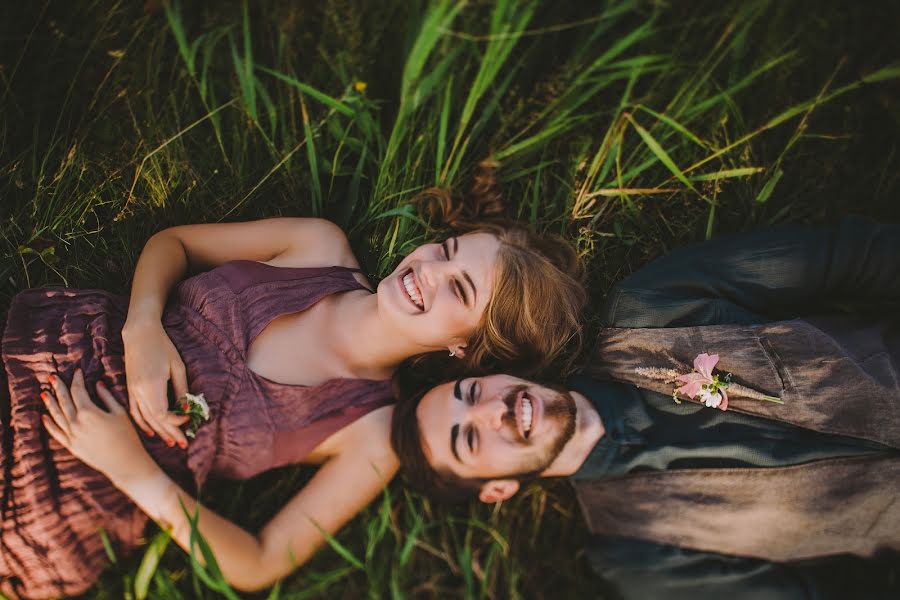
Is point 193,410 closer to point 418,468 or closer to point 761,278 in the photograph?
point 418,468

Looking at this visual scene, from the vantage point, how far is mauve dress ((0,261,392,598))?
2398 mm

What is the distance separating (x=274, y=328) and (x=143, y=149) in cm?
126

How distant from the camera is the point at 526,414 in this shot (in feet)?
8.29

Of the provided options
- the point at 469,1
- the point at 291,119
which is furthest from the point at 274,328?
the point at 469,1

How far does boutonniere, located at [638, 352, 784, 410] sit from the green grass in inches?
32.6

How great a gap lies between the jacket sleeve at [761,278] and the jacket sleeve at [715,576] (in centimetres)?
100

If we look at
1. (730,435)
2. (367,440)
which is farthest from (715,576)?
(367,440)

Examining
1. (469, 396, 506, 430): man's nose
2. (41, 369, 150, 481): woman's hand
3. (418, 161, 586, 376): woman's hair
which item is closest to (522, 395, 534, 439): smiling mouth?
(469, 396, 506, 430): man's nose

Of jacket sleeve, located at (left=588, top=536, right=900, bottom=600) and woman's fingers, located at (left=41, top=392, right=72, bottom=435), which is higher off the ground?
woman's fingers, located at (left=41, top=392, right=72, bottom=435)

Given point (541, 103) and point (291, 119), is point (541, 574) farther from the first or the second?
point (291, 119)

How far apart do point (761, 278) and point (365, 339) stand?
186cm

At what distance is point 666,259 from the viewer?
2.98m

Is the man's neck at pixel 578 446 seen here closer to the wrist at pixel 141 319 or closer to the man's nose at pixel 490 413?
the man's nose at pixel 490 413

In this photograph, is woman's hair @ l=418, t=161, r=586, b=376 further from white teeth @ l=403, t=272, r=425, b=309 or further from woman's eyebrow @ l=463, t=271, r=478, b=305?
white teeth @ l=403, t=272, r=425, b=309
